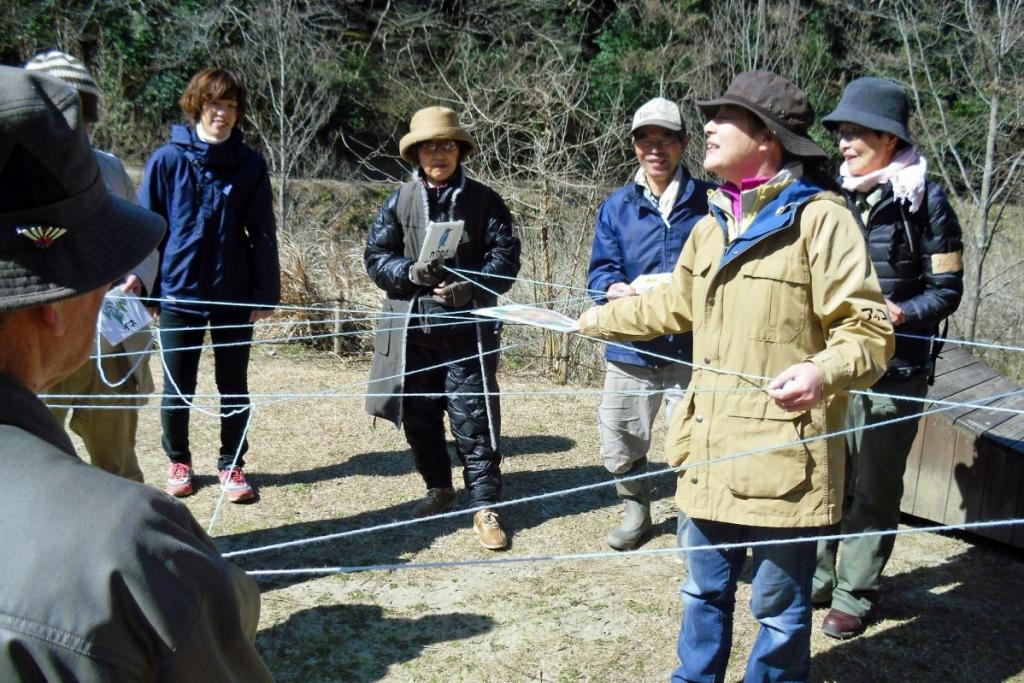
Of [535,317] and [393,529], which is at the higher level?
[535,317]

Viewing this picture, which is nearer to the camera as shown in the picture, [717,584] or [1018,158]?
[717,584]

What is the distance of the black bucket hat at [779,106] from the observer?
248 centimetres

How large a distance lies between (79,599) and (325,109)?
13.2 meters

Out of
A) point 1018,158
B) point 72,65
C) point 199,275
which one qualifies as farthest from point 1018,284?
point 72,65

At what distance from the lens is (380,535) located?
4172 millimetres

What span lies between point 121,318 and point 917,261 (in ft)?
9.75

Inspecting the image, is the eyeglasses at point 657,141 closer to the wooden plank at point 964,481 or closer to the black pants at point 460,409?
the black pants at point 460,409

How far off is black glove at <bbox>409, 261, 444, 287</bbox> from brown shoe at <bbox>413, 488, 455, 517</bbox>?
1.03 m

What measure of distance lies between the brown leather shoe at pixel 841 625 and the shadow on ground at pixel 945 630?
30 millimetres

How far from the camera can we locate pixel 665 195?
387 cm

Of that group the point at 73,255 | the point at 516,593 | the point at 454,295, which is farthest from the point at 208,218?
the point at 73,255

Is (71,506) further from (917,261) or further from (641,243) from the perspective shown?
(641,243)

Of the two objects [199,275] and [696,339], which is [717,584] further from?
[199,275]

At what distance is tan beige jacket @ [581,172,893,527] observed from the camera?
2.41m
